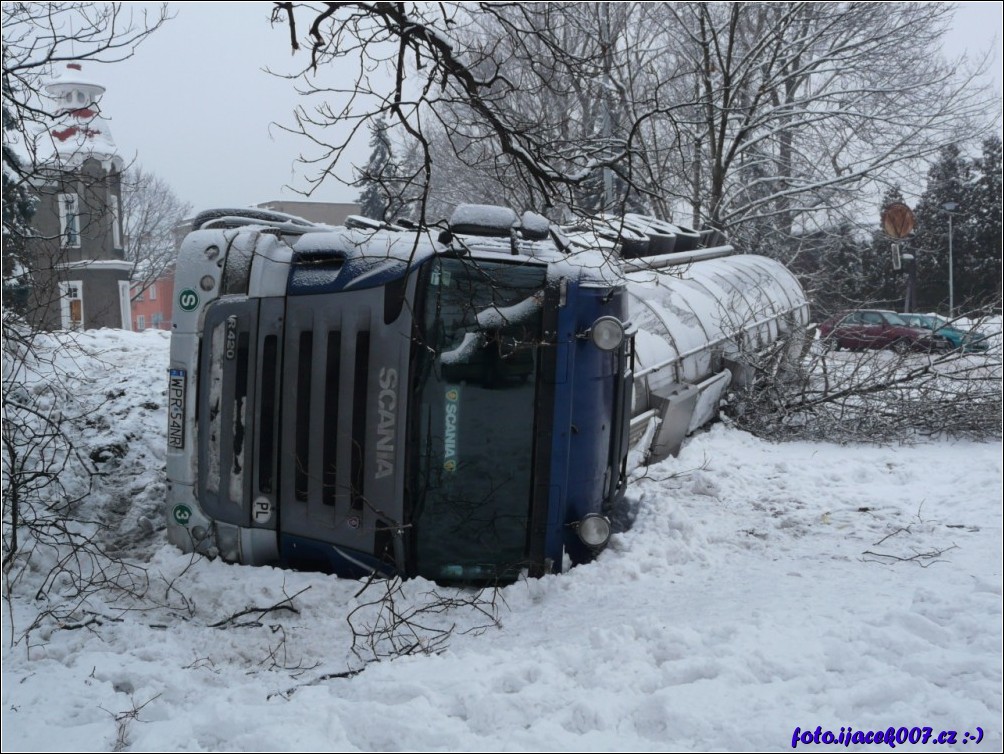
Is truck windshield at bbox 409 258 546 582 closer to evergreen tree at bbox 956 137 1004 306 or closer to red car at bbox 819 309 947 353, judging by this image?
red car at bbox 819 309 947 353

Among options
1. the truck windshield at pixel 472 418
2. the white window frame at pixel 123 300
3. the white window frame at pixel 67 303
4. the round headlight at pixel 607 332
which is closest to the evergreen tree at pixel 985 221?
the white window frame at pixel 123 300

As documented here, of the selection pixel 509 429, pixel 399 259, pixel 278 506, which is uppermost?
pixel 399 259

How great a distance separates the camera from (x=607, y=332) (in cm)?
494

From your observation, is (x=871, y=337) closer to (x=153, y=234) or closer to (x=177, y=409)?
(x=177, y=409)

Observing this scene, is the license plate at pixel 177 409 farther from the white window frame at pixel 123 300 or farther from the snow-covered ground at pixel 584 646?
the white window frame at pixel 123 300

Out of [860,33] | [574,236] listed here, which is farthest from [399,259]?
[860,33]

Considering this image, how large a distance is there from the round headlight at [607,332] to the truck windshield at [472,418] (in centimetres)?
32

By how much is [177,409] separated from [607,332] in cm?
254

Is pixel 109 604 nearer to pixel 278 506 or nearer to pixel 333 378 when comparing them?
pixel 278 506

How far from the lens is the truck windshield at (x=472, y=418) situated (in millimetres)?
4824

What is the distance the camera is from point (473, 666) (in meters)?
3.88

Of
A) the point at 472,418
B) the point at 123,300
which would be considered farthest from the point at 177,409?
the point at 123,300

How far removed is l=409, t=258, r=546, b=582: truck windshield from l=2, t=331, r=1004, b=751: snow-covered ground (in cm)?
29

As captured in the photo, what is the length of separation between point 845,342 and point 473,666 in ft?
26.9
